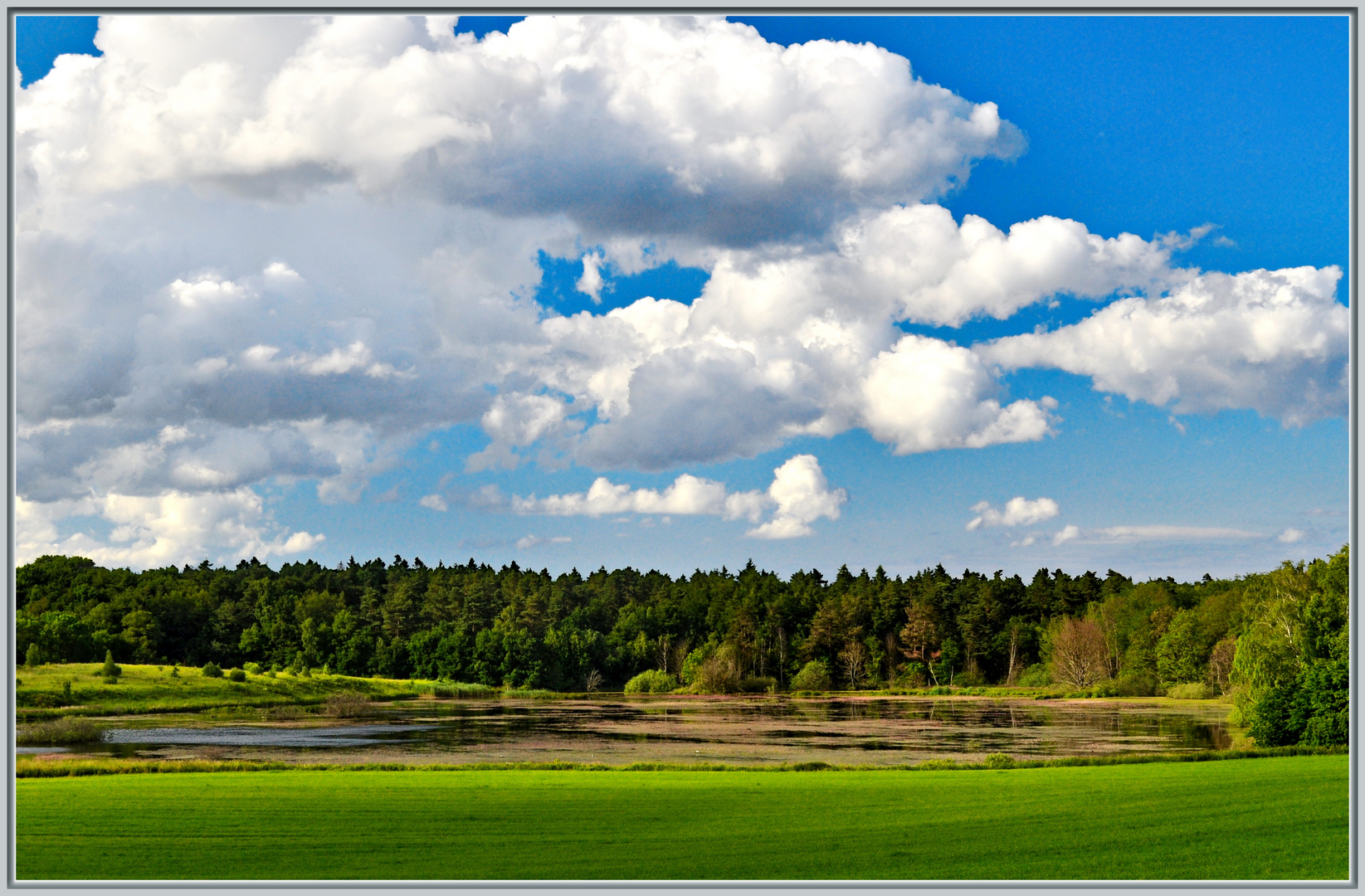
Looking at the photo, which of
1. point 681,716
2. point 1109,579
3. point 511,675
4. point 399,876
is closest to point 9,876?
point 399,876

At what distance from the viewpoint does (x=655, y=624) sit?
209ft

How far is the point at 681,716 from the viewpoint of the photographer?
41938mm

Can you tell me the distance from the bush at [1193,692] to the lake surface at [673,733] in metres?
5.37

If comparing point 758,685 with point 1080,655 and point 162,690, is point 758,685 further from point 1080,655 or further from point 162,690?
point 162,690

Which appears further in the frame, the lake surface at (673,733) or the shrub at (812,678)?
the shrub at (812,678)

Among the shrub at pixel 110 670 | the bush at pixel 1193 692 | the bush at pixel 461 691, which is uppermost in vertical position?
the shrub at pixel 110 670

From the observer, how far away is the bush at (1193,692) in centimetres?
5062

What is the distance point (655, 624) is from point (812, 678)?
1146 cm

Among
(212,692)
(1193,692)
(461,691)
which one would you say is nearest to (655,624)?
(461,691)

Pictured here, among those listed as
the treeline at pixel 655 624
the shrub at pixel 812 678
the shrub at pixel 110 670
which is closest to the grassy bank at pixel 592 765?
the treeline at pixel 655 624

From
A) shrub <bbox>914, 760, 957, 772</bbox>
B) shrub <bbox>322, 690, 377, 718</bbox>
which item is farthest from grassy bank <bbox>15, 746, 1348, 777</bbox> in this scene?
shrub <bbox>322, 690, 377, 718</bbox>

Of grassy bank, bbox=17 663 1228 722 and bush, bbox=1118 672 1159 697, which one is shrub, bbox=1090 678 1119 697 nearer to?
bush, bbox=1118 672 1159 697

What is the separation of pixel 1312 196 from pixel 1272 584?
21.4 metres

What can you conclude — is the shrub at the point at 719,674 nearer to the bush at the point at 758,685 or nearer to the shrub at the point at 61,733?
the bush at the point at 758,685
